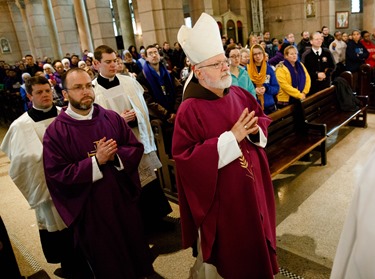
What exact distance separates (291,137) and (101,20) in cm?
1053

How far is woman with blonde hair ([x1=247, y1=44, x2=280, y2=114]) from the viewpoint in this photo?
4738mm

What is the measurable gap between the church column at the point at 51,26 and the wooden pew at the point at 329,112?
1565 centimetres

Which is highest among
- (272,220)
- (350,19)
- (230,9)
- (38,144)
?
(230,9)

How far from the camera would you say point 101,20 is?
1268cm

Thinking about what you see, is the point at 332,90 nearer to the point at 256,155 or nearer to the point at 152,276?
the point at 256,155

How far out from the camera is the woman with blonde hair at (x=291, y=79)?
4.93m

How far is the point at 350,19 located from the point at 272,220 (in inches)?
674

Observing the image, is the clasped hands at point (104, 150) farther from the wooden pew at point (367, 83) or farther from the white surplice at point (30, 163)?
the wooden pew at point (367, 83)

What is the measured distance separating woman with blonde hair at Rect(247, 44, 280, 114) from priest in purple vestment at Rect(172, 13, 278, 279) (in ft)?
8.57

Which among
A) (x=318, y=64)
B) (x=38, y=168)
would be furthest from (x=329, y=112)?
(x=38, y=168)

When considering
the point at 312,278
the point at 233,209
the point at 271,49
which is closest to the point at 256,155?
the point at 233,209

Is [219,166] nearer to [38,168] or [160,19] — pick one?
[38,168]

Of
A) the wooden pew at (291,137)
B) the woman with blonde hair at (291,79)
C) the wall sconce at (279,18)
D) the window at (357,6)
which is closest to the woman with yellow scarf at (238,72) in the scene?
the wooden pew at (291,137)

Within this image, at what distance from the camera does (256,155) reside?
7.64ft
